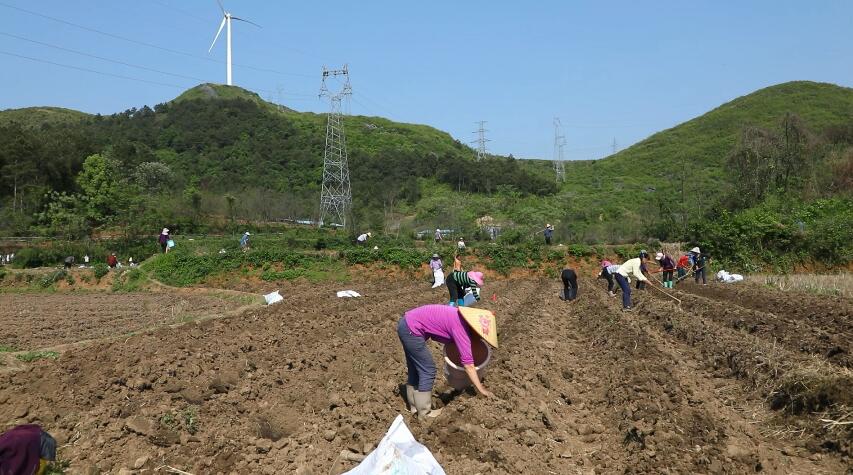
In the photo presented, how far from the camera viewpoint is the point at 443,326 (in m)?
7.30

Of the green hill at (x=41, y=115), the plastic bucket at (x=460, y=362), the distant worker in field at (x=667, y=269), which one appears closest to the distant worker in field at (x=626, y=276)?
the distant worker in field at (x=667, y=269)

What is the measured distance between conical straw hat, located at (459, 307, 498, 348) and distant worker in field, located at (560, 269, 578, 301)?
13.6 m

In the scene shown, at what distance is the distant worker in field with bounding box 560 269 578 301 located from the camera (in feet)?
66.5

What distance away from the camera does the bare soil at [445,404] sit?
20.0 ft

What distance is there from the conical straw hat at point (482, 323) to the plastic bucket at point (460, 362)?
38 centimetres

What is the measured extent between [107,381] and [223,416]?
2.10 meters

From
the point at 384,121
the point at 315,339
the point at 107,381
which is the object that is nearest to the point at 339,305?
the point at 315,339

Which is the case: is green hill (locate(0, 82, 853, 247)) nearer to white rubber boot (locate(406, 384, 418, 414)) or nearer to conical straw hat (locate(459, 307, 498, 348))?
white rubber boot (locate(406, 384, 418, 414))

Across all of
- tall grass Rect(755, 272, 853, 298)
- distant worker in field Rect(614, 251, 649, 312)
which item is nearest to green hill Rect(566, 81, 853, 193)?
tall grass Rect(755, 272, 853, 298)

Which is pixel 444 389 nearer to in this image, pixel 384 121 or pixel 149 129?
pixel 149 129

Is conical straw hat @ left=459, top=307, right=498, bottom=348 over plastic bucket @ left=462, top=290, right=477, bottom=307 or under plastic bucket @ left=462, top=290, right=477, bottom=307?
over

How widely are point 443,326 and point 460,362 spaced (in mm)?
519

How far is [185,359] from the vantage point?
9.98 m

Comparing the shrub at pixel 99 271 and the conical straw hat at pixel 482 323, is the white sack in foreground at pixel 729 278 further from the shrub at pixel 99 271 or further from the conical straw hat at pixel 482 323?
the shrub at pixel 99 271
